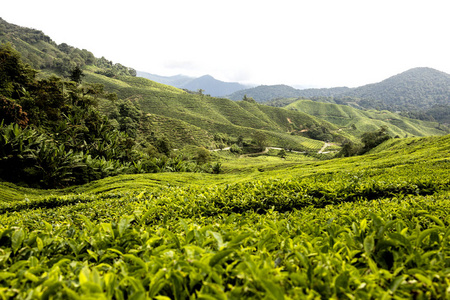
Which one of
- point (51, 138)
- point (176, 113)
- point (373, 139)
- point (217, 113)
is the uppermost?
point (217, 113)

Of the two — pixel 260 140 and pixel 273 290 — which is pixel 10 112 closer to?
pixel 273 290

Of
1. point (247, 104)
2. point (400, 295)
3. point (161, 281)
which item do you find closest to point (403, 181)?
point (400, 295)

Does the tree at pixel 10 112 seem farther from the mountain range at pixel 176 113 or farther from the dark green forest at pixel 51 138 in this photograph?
the mountain range at pixel 176 113

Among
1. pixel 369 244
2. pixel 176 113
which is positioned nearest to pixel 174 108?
pixel 176 113

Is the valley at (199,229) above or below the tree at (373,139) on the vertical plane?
below

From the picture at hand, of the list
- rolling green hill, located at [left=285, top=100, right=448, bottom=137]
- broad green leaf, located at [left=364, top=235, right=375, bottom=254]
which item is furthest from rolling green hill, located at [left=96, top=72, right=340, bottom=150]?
broad green leaf, located at [left=364, top=235, right=375, bottom=254]

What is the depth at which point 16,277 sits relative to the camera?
184 cm

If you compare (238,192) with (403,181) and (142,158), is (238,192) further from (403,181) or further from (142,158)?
(142,158)

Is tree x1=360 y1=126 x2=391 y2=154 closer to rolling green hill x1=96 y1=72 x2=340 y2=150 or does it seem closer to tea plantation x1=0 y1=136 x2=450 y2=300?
rolling green hill x1=96 y1=72 x2=340 y2=150

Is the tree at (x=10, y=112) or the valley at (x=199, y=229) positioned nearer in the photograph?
the valley at (x=199, y=229)

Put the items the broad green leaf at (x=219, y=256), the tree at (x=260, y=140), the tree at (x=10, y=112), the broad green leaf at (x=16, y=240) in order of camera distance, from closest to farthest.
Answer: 1. the broad green leaf at (x=219, y=256)
2. the broad green leaf at (x=16, y=240)
3. the tree at (x=10, y=112)
4. the tree at (x=260, y=140)

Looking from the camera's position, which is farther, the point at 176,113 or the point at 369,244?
the point at 176,113

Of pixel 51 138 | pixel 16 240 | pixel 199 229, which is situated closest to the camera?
pixel 16 240

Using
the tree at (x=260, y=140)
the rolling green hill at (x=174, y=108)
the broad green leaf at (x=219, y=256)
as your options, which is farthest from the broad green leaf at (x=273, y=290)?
the tree at (x=260, y=140)
